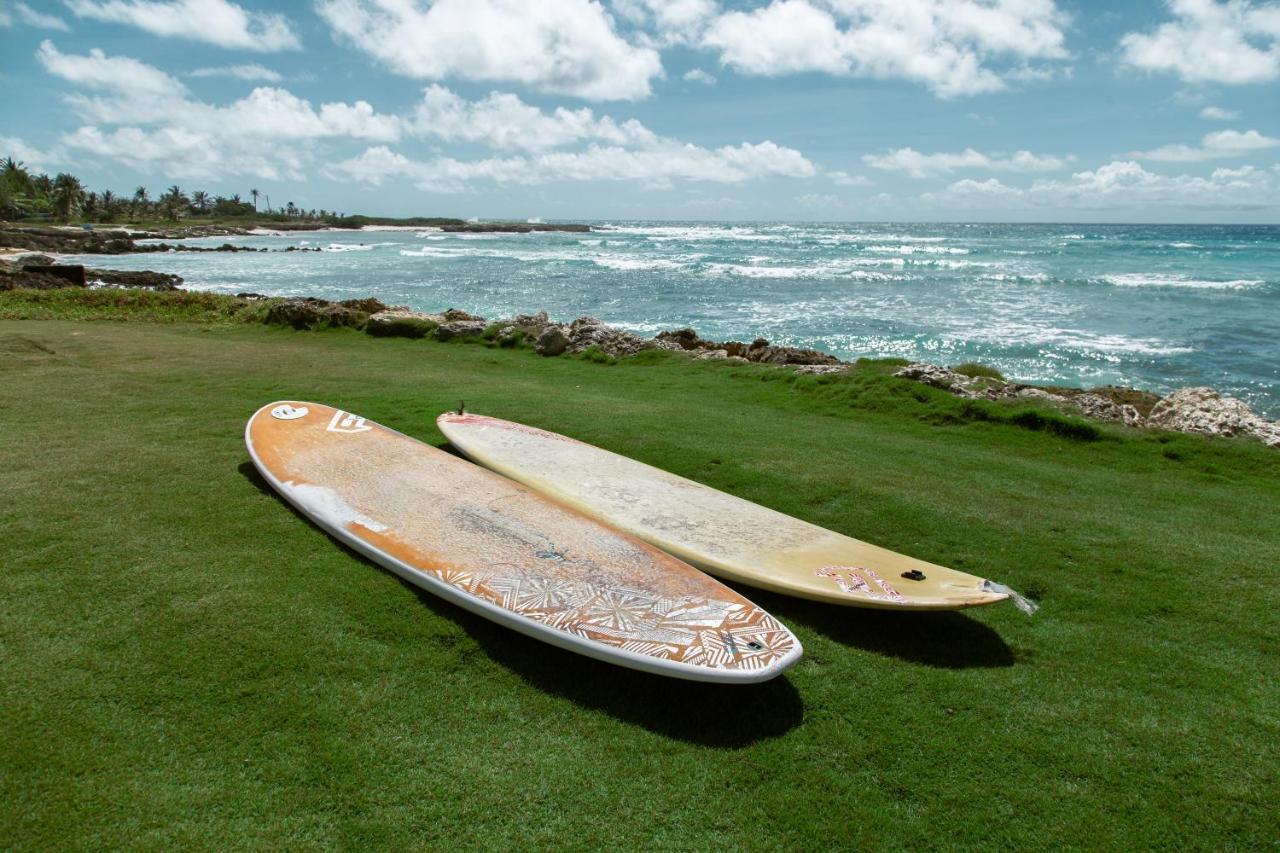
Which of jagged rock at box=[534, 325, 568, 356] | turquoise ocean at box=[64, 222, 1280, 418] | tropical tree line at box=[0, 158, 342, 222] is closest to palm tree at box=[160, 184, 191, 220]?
tropical tree line at box=[0, 158, 342, 222]

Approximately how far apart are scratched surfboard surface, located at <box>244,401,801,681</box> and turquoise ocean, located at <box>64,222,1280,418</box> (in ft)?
37.4

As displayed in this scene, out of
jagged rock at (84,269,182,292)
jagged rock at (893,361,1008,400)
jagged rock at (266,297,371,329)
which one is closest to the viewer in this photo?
jagged rock at (893,361,1008,400)

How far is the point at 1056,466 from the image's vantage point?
650cm

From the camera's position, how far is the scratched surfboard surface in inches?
123

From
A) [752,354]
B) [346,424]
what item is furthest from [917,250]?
[346,424]

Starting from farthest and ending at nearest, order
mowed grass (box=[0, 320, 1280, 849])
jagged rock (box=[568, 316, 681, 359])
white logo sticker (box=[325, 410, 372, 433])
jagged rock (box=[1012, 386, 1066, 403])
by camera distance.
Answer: jagged rock (box=[568, 316, 681, 359]), jagged rock (box=[1012, 386, 1066, 403]), white logo sticker (box=[325, 410, 372, 433]), mowed grass (box=[0, 320, 1280, 849])

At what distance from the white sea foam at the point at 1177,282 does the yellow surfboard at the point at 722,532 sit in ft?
96.1

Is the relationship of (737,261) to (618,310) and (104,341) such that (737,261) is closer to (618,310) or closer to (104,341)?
(618,310)

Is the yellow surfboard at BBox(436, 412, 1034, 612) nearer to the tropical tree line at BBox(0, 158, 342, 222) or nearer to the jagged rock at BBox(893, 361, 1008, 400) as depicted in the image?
the jagged rock at BBox(893, 361, 1008, 400)

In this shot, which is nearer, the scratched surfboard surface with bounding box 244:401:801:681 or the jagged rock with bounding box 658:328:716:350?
the scratched surfboard surface with bounding box 244:401:801:681

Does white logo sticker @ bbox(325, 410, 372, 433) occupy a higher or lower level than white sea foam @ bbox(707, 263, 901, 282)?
lower

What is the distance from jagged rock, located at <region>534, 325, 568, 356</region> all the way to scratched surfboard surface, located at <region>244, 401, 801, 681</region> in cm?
629

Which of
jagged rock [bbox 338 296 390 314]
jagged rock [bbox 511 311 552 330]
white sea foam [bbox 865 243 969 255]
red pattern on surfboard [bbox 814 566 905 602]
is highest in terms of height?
white sea foam [bbox 865 243 969 255]

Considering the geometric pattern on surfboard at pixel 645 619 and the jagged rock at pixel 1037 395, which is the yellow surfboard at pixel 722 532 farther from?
the jagged rock at pixel 1037 395
